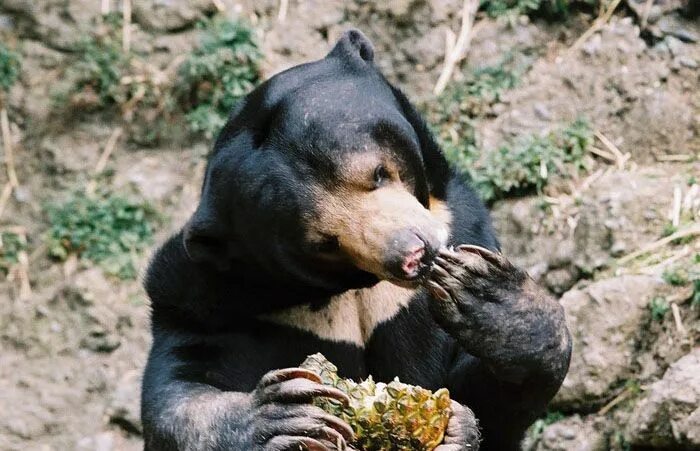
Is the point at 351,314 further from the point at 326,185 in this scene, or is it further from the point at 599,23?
the point at 599,23

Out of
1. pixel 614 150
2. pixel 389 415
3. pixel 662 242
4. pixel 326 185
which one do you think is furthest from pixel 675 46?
pixel 389 415

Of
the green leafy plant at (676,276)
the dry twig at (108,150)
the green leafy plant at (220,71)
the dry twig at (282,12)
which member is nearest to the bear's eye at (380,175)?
the green leafy plant at (676,276)

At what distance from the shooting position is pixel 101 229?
26.6ft

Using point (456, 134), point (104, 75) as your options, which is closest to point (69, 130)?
point (104, 75)

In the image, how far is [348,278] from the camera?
4996 millimetres

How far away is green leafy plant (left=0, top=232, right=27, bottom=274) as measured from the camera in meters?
8.18

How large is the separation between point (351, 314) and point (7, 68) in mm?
4119

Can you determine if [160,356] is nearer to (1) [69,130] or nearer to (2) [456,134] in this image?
(2) [456,134]

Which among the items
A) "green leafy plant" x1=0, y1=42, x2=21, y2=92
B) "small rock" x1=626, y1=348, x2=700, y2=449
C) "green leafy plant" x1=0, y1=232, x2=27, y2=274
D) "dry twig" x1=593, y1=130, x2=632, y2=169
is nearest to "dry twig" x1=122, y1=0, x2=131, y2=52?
"green leafy plant" x1=0, y1=42, x2=21, y2=92

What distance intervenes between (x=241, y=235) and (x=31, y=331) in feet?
10.9

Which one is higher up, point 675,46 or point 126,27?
point 675,46

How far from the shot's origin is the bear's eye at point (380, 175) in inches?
186

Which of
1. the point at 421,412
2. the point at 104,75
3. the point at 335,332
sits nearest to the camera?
the point at 421,412

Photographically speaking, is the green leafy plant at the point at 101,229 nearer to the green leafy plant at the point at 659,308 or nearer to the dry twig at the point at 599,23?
the dry twig at the point at 599,23
